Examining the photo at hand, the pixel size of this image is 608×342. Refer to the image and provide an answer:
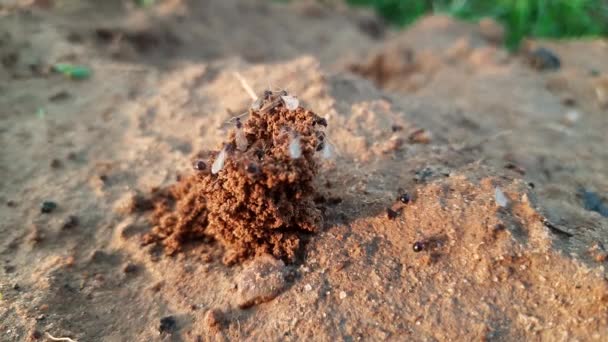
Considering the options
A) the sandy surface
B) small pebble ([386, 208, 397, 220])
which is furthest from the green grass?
small pebble ([386, 208, 397, 220])

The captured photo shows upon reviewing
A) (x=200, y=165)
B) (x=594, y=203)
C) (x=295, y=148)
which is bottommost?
(x=594, y=203)

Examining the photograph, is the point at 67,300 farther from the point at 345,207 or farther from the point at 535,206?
the point at 535,206

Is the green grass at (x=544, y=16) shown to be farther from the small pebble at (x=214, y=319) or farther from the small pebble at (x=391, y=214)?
the small pebble at (x=214, y=319)

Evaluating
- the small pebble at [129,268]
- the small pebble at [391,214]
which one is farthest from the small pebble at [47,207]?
the small pebble at [391,214]

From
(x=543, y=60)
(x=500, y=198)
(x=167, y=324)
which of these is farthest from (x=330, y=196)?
(x=543, y=60)

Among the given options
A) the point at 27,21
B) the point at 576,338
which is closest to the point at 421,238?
the point at 576,338

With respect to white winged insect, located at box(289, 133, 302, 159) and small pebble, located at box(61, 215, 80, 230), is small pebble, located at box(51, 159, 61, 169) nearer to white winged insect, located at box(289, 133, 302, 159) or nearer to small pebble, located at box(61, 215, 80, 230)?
small pebble, located at box(61, 215, 80, 230)

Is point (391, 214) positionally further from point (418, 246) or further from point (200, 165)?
point (200, 165)

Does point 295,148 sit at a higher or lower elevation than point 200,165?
higher
